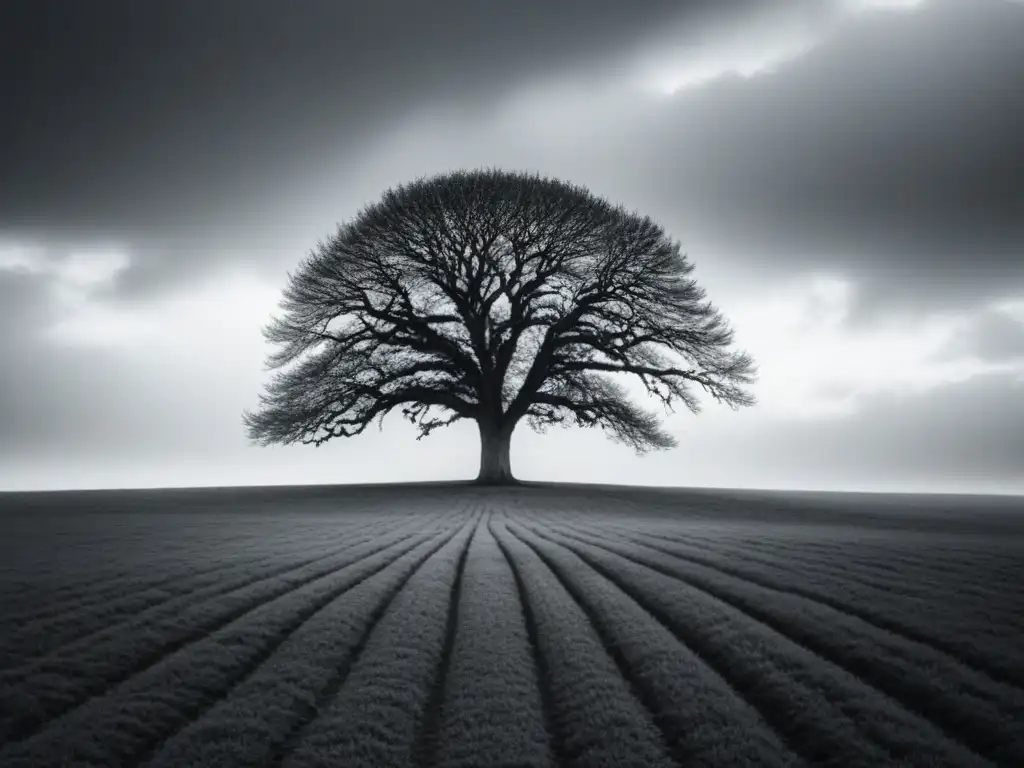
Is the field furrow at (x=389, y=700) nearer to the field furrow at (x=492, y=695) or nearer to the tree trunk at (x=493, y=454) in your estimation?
the field furrow at (x=492, y=695)

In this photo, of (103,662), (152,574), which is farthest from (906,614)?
(152,574)

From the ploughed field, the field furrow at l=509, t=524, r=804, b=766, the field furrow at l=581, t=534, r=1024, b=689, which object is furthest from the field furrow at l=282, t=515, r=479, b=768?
the field furrow at l=581, t=534, r=1024, b=689

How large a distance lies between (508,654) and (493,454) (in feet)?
87.6

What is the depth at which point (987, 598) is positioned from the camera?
33.8ft

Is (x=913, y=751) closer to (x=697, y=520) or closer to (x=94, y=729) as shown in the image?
→ (x=94, y=729)

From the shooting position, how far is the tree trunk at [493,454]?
34719 millimetres

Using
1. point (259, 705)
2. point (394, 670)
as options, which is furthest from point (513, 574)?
point (259, 705)

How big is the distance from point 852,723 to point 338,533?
13804 mm

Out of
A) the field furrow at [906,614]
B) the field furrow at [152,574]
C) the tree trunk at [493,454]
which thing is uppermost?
the tree trunk at [493,454]

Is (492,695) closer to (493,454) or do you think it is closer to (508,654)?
(508,654)

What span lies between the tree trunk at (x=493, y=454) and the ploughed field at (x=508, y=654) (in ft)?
63.0

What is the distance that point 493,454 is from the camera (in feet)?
114

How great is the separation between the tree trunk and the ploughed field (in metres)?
19.2

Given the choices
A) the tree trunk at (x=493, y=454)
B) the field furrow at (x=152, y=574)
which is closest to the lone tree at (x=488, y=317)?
the tree trunk at (x=493, y=454)
